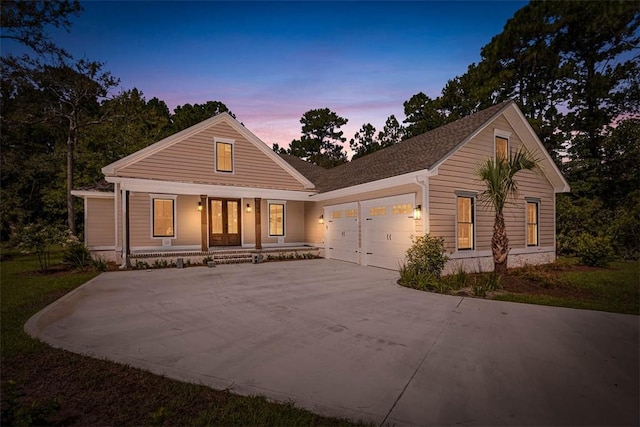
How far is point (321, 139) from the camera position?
39.9 m

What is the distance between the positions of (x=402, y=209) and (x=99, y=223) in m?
13.5

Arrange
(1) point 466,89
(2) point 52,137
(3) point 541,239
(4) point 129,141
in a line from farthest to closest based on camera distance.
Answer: (2) point 52,137 → (1) point 466,89 → (4) point 129,141 → (3) point 541,239

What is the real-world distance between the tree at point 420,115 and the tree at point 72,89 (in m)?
24.6

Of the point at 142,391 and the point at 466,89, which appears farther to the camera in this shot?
the point at 466,89

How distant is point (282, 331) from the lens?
15.2 feet

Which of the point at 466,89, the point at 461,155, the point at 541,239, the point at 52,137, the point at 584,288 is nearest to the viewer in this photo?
the point at 584,288

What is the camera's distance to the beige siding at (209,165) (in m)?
12.9

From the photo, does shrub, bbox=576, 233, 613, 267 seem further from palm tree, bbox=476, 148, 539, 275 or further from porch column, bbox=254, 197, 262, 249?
porch column, bbox=254, 197, 262, 249

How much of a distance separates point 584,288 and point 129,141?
27529mm

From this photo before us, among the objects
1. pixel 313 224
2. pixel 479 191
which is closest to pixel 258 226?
pixel 313 224

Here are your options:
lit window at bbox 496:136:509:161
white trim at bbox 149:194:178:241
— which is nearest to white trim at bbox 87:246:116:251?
white trim at bbox 149:194:178:241

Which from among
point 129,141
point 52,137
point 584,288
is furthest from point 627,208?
point 52,137

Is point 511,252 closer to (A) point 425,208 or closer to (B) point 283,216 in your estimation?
(A) point 425,208

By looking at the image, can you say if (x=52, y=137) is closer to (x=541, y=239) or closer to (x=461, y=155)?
(x=461, y=155)
